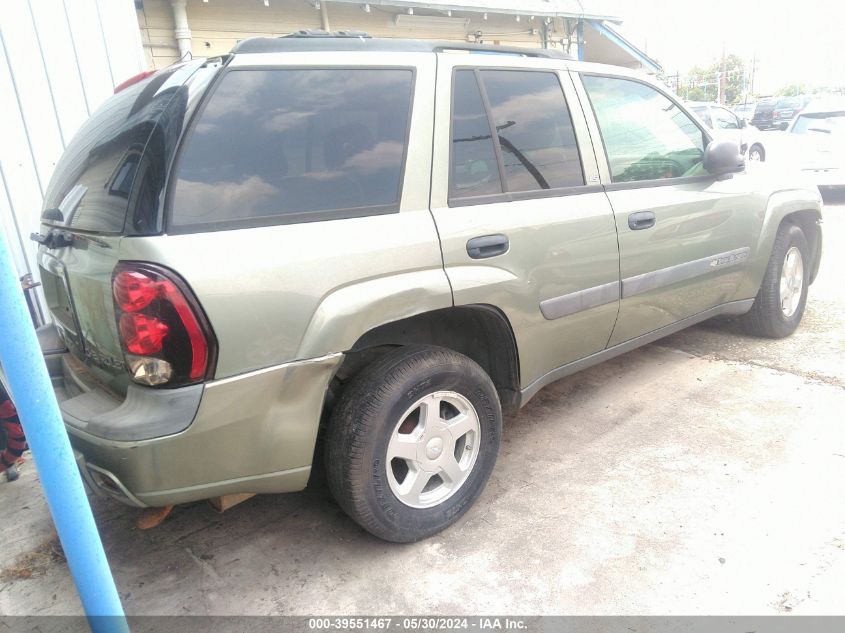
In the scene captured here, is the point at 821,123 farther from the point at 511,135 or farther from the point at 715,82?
the point at 715,82

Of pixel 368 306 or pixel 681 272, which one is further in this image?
pixel 681 272

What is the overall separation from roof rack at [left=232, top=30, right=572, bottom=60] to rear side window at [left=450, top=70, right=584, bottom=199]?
0.43 feet

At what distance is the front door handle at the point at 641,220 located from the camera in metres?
3.11

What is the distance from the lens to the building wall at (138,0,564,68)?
7578 millimetres

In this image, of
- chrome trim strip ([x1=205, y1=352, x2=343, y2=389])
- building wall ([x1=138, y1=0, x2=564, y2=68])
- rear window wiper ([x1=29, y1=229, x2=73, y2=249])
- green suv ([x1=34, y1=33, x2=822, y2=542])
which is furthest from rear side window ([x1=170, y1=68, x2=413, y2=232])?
building wall ([x1=138, y1=0, x2=564, y2=68])

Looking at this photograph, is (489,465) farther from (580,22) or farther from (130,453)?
(580,22)

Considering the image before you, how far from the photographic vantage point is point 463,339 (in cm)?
284

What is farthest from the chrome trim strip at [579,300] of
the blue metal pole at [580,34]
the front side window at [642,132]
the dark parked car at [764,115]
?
the dark parked car at [764,115]

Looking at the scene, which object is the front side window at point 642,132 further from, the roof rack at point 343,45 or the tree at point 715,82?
the tree at point 715,82

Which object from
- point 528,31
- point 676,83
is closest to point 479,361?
point 528,31

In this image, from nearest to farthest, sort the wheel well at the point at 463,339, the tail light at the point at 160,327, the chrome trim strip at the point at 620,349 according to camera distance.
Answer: the tail light at the point at 160,327
the wheel well at the point at 463,339
the chrome trim strip at the point at 620,349

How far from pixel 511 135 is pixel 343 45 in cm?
85

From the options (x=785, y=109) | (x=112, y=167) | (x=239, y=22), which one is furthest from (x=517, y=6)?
(x=785, y=109)

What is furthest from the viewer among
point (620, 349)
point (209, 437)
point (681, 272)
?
point (681, 272)
